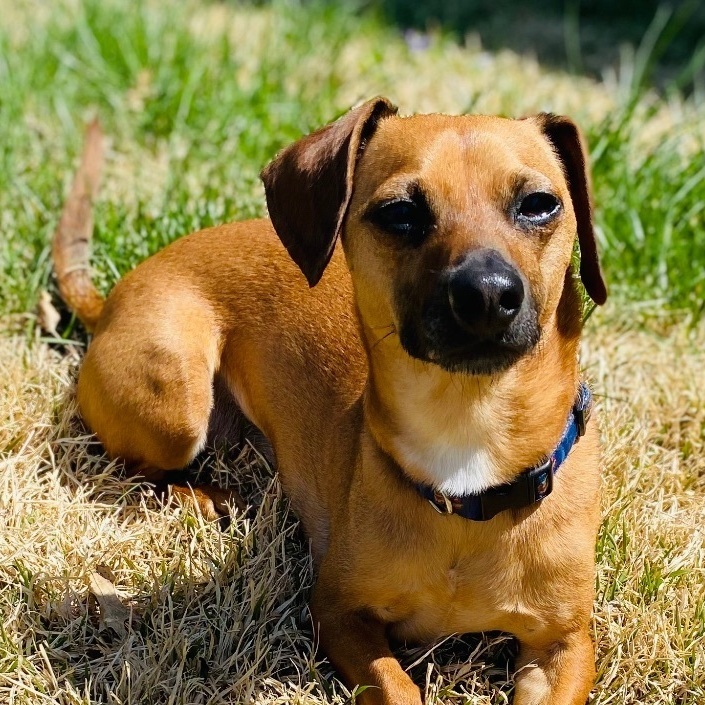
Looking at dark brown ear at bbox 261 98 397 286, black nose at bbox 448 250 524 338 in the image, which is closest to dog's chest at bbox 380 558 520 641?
black nose at bbox 448 250 524 338

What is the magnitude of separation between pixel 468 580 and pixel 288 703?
596 mm

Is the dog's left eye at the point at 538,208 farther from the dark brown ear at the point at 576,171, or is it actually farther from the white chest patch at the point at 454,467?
the white chest patch at the point at 454,467

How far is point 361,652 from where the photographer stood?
2.86 meters

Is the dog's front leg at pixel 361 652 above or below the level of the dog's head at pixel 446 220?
below

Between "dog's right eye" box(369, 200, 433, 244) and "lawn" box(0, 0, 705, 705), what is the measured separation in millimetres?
1168

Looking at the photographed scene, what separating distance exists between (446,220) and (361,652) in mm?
1190

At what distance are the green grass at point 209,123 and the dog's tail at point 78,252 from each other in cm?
13

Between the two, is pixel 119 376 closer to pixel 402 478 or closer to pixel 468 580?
pixel 402 478

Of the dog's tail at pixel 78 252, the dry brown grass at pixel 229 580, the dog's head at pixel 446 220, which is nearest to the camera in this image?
the dog's head at pixel 446 220

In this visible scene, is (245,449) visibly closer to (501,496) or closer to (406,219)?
(501,496)

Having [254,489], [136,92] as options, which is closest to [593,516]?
[254,489]

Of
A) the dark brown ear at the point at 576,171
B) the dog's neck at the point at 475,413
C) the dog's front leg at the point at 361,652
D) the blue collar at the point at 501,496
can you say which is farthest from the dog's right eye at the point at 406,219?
the dog's front leg at the point at 361,652

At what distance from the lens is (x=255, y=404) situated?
3699mm

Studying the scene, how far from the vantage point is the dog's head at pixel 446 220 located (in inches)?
95.1
